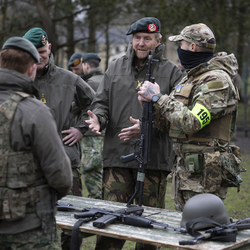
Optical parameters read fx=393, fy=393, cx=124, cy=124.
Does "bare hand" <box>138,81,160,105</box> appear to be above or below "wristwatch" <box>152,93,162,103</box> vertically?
above

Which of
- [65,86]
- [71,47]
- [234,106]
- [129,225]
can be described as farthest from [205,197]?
[71,47]

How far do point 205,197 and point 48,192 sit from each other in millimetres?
1124

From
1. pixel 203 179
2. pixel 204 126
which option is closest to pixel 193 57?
pixel 204 126

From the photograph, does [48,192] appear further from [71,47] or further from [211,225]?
[71,47]

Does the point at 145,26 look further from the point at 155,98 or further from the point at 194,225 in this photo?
the point at 194,225

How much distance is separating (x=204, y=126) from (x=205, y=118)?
0.67 ft

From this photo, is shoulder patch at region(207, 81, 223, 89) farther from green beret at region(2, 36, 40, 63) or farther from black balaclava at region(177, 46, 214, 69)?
green beret at region(2, 36, 40, 63)

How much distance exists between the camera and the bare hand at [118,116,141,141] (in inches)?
144

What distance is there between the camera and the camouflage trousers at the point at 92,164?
6.61 m

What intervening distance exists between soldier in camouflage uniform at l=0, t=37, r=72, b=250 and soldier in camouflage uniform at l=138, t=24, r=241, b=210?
46.6 inches

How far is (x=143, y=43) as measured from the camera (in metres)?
3.91

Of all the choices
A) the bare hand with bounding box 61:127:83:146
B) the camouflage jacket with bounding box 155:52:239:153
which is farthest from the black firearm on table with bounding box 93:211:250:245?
the bare hand with bounding box 61:127:83:146

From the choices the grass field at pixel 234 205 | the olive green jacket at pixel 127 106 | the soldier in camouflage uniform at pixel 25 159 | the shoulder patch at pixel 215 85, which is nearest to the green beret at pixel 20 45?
the soldier in camouflage uniform at pixel 25 159

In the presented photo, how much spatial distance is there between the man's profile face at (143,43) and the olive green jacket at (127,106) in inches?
2.6
